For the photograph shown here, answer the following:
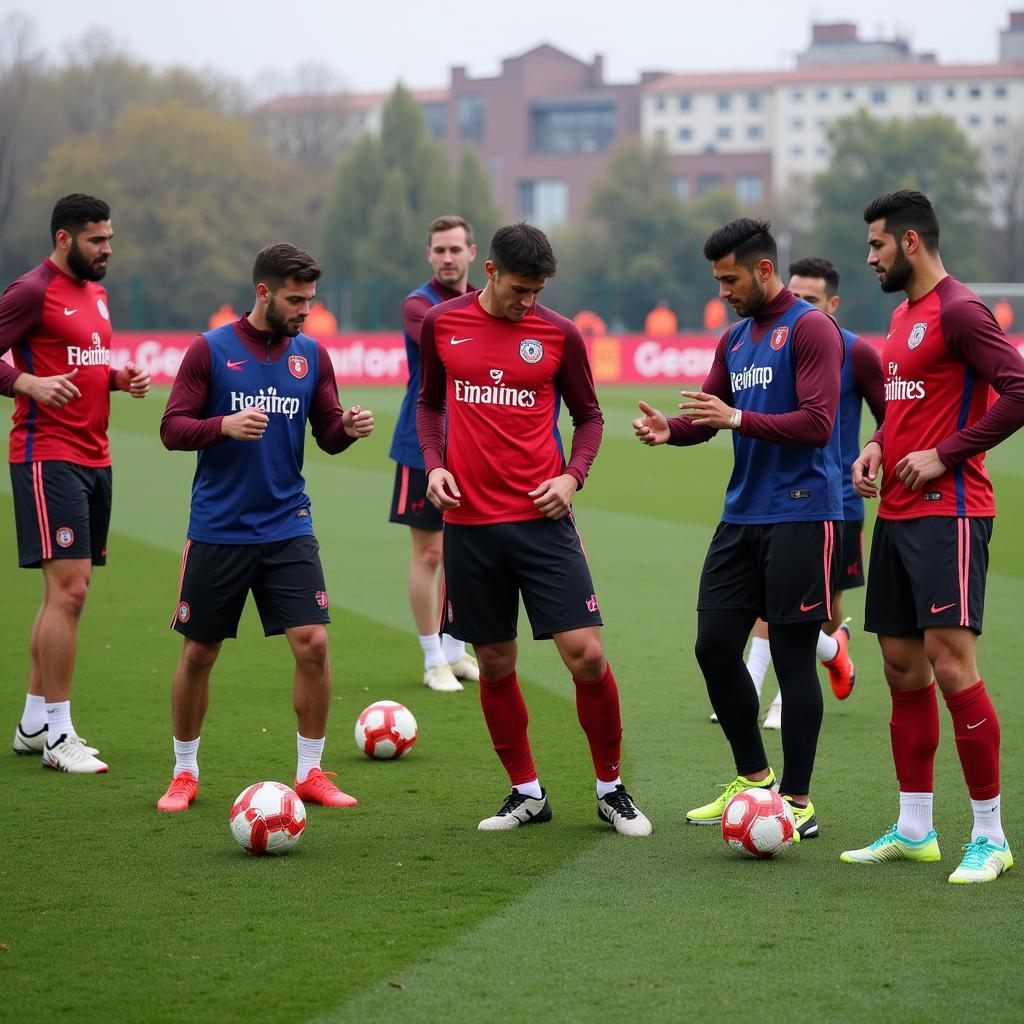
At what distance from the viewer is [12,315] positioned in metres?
7.05

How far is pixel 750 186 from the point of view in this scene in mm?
119625

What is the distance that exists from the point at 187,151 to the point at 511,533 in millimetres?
73020

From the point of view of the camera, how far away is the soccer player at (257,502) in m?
6.23

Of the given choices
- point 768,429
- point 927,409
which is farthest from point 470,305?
point 927,409

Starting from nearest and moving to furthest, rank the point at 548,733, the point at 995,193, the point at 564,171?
1. the point at 548,733
2. the point at 995,193
3. the point at 564,171

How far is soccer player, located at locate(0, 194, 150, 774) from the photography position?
23.2ft

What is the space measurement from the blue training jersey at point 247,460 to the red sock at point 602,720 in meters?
1.32

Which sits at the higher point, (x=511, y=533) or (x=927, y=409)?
(x=927, y=409)

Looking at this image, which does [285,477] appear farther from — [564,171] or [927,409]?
[564,171]

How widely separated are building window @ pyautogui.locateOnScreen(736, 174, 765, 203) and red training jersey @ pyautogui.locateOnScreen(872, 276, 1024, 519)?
116 m

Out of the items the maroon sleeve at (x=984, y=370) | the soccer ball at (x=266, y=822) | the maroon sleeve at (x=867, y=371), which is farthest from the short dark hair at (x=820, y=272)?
the soccer ball at (x=266, y=822)

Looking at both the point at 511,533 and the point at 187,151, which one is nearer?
the point at 511,533

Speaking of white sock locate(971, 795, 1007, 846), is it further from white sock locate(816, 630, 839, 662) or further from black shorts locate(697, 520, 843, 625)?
white sock locate(816, 630, 839, 662)

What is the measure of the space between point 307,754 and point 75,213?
2704 mm
